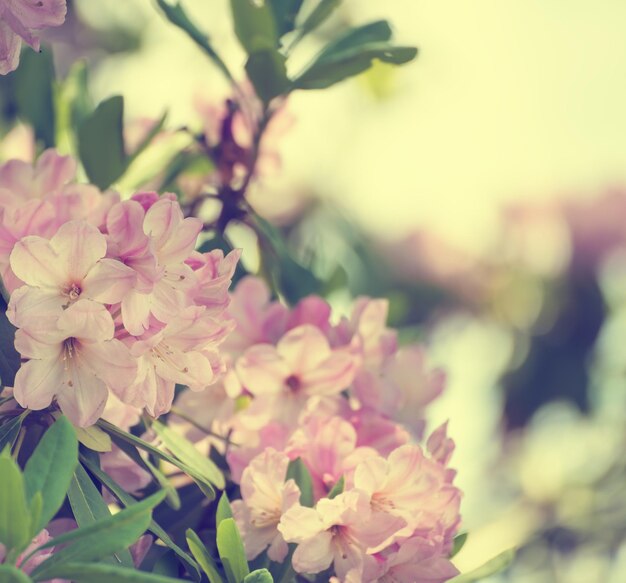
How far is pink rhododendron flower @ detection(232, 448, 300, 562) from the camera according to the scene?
598 millimetres

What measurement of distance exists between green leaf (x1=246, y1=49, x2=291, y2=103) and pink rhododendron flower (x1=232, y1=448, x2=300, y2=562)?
11.4 inches

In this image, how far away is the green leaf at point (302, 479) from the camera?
0.60 meters

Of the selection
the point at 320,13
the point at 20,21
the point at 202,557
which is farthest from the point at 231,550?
the point at 320,13

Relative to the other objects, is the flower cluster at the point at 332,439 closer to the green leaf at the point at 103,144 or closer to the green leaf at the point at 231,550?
the green leaf at the point at 231,550

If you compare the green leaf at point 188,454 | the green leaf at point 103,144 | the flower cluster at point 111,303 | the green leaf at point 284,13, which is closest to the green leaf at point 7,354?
the flower cluster at point 111,303

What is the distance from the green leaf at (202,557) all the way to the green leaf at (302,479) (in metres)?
0.07

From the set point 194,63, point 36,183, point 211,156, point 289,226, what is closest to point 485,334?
point 289,226

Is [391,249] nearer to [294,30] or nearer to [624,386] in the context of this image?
[624,386]

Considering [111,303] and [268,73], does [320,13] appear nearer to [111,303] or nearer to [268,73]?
[268,73]

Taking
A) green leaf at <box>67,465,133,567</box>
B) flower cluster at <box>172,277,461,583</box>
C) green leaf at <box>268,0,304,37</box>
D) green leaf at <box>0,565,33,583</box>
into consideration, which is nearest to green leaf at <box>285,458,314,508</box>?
flower cluster at <box>172,277,461,583</box>

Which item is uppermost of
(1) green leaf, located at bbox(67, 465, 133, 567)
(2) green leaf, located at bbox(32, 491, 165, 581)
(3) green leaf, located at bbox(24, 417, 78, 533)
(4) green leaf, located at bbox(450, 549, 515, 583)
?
(3) green leaf, located at bbox(24, 417, 78, 533)

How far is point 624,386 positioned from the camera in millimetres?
1693

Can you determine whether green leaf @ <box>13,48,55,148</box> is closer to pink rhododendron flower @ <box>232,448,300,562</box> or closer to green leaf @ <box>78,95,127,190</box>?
green leaf @ <box>78,95,127,190</box>

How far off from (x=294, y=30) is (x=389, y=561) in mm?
437
